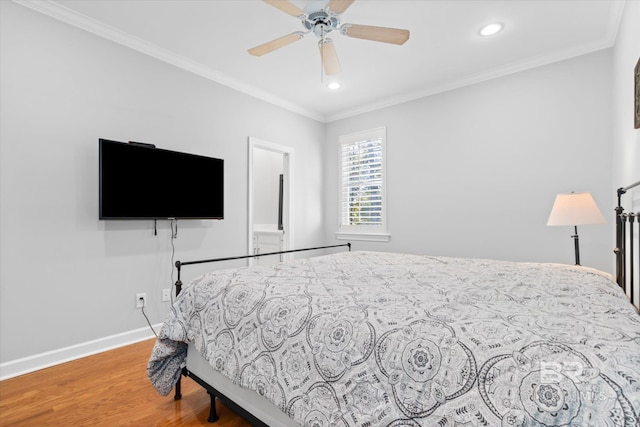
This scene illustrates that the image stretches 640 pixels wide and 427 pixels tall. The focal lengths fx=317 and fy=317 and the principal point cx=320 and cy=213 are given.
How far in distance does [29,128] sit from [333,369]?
9.03ft

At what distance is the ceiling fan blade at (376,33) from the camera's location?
82.3 inches

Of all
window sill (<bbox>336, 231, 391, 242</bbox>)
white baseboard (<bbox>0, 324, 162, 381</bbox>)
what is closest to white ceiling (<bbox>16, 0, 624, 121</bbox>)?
window sill (<bbox>336, 231, 391, 242</bbox>)

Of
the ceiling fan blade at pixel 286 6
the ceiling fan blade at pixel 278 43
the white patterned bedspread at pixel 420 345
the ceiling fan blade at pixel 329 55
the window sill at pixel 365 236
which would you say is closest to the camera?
the white patterned bedspread at pixel 420 345

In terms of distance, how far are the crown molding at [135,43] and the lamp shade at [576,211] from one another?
10.9 feet

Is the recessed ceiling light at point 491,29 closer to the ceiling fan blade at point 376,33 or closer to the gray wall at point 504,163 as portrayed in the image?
the gray wall at point 504,163

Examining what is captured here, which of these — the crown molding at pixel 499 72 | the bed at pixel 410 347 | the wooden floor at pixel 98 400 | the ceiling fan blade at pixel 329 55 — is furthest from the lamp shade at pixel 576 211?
the wooden floor at pixel 98 400

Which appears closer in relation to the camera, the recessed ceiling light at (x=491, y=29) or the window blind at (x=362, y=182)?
the recessed ceiling light at (x=491, y=29)

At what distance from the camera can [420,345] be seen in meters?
0.99

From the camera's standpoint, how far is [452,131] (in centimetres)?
374

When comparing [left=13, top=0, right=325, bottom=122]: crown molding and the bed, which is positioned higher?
[left=13, top=0, right=325, bottom=122]: crown molding

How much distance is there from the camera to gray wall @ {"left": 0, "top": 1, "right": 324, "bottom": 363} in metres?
2.26

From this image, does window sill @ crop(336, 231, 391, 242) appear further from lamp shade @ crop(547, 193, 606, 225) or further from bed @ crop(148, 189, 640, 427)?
bed @ crop(148, 189, 640, 427)

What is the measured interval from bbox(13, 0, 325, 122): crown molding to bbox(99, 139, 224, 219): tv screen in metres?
0.93

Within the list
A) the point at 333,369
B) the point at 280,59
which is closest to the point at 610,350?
the point at 333,369
